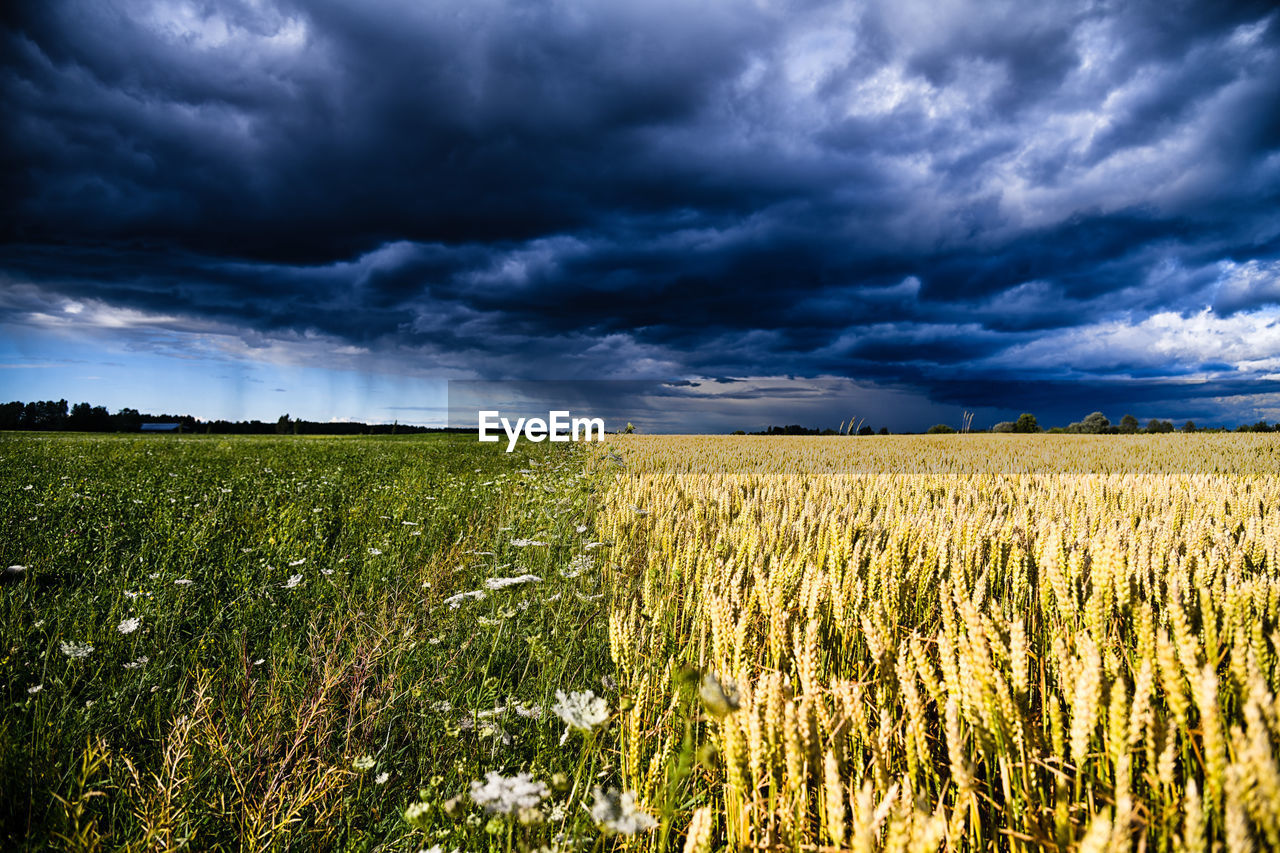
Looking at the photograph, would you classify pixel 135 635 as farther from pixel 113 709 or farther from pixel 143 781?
pixel 143 781

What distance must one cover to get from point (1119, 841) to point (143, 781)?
2543mm

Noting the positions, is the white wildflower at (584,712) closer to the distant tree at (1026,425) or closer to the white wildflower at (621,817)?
the white wildflower at (621,817)

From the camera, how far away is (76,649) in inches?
97.1

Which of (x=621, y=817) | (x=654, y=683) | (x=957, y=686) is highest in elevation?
(x=957, y=686)

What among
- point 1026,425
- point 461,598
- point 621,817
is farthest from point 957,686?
point 1026,425

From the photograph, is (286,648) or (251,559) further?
(251,559)

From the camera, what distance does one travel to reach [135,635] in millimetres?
2869

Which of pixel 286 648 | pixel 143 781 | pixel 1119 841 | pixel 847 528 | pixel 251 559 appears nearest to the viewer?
pixel 1119 841

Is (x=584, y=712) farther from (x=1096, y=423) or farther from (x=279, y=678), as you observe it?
(x=1096, y=423)

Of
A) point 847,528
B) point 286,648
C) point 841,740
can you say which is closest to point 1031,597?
point 847,528

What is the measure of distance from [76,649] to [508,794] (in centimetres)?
239

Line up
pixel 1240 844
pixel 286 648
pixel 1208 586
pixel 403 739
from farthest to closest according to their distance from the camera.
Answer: pixel 286 648 → pixel 1208 586 → pixel 403 739 → pixel 1240 844

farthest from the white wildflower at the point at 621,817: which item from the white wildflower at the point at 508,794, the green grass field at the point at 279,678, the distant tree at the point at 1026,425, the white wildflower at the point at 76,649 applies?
the distant tree at the point at 1026,425

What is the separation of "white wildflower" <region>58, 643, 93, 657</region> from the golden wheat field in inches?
86.7
